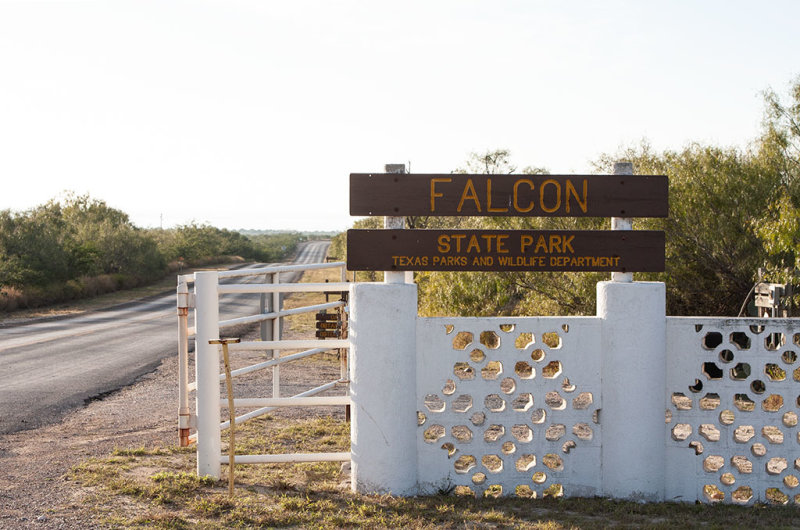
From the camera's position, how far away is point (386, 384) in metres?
5.90

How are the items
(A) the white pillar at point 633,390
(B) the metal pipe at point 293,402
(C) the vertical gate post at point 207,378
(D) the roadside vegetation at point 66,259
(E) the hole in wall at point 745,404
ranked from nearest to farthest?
1. (A) the white pillar at point 633,390
2. (B) the metal pipe at point 293,402
3. (C) the vertical gate post at point 207,378
4. (E) the hole in wall at point 745,404
5. (D) the roadside vegetation at point 66,259

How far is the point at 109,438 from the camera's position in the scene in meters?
8.25

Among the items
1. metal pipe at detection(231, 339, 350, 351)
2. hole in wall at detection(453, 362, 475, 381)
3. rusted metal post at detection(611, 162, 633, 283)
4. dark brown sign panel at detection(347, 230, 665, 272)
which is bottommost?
hole in wall at detection(453, 362, 475, 381)

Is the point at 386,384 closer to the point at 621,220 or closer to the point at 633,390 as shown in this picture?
the point at 633,390

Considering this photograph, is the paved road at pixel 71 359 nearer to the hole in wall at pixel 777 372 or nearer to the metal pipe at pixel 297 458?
the metal pipe at pixel 297 458

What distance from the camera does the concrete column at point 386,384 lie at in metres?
5.89

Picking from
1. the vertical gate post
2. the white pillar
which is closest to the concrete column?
the vertical gate post

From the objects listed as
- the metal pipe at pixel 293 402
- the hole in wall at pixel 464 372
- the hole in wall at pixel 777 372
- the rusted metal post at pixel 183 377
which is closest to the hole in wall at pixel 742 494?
the hole in wall at pixel 777 372

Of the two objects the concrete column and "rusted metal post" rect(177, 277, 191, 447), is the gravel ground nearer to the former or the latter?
"rusted metal post" rect(177, 277, 191, 447)

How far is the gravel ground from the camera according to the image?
18.4 ft

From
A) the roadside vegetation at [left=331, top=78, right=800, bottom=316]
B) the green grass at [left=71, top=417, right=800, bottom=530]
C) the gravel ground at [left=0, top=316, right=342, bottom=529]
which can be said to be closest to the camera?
the green grass at [left=71, top=417, right=800, bottom=530]

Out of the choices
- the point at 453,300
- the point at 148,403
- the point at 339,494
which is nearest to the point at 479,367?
the point at 339,494

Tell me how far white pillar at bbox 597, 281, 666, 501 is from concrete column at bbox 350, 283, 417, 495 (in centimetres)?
155

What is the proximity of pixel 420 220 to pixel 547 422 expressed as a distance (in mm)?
25077
